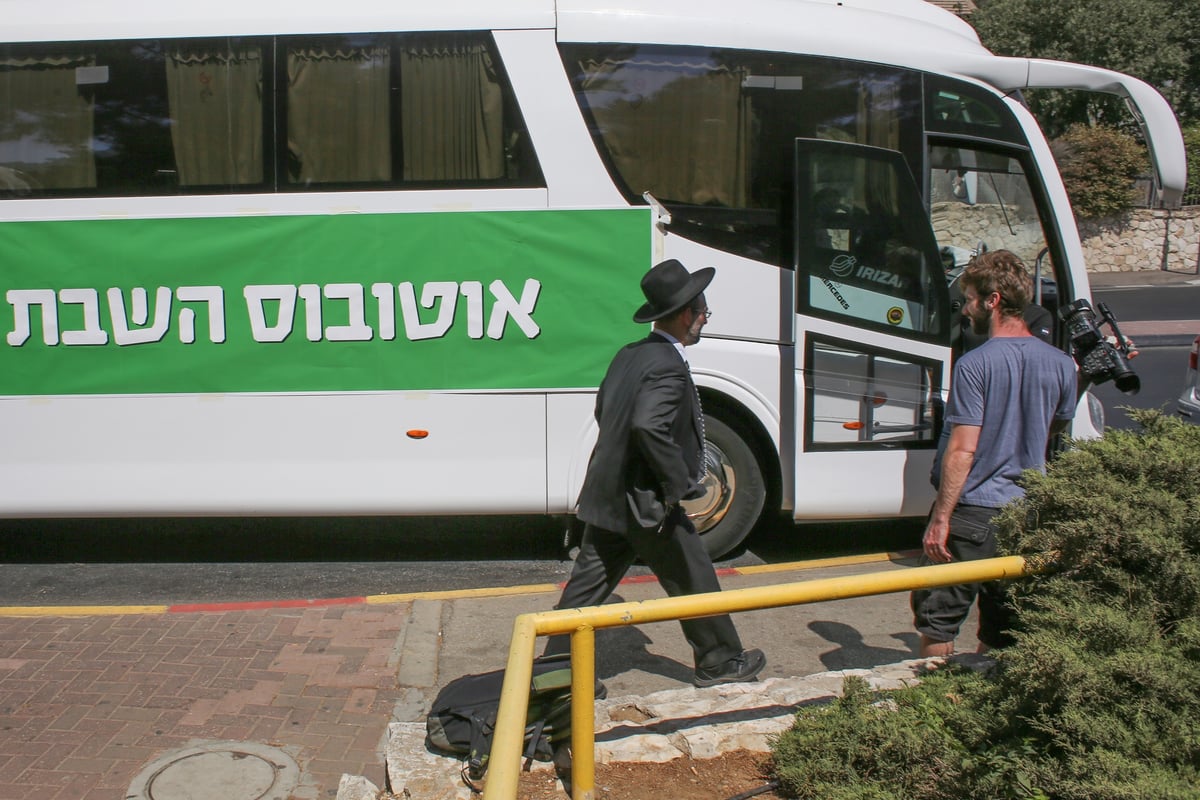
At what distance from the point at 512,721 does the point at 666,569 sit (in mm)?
2035

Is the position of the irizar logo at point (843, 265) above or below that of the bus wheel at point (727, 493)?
above

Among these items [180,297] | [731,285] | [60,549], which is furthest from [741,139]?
[60,549]

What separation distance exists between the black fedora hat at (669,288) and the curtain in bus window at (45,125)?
368 cm

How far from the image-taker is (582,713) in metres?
3.16

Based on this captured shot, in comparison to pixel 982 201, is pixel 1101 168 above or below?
above

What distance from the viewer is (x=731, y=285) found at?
636 centimetres

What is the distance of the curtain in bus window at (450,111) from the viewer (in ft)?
20.5

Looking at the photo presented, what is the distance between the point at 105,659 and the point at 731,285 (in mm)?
3719

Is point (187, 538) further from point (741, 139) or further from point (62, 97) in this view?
point (741, 139)

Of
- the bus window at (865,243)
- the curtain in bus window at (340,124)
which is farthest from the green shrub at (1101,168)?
the curtain in bus window at (340,124)

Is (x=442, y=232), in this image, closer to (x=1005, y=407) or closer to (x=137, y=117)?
(x=137, y=117)

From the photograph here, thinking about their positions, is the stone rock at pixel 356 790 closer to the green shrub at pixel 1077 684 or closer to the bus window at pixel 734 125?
the green shrub at pixel 1077 684

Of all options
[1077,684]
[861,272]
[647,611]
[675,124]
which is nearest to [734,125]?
[675,124]

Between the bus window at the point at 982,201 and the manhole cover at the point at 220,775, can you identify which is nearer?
the manhole cover at the point at 220,775
